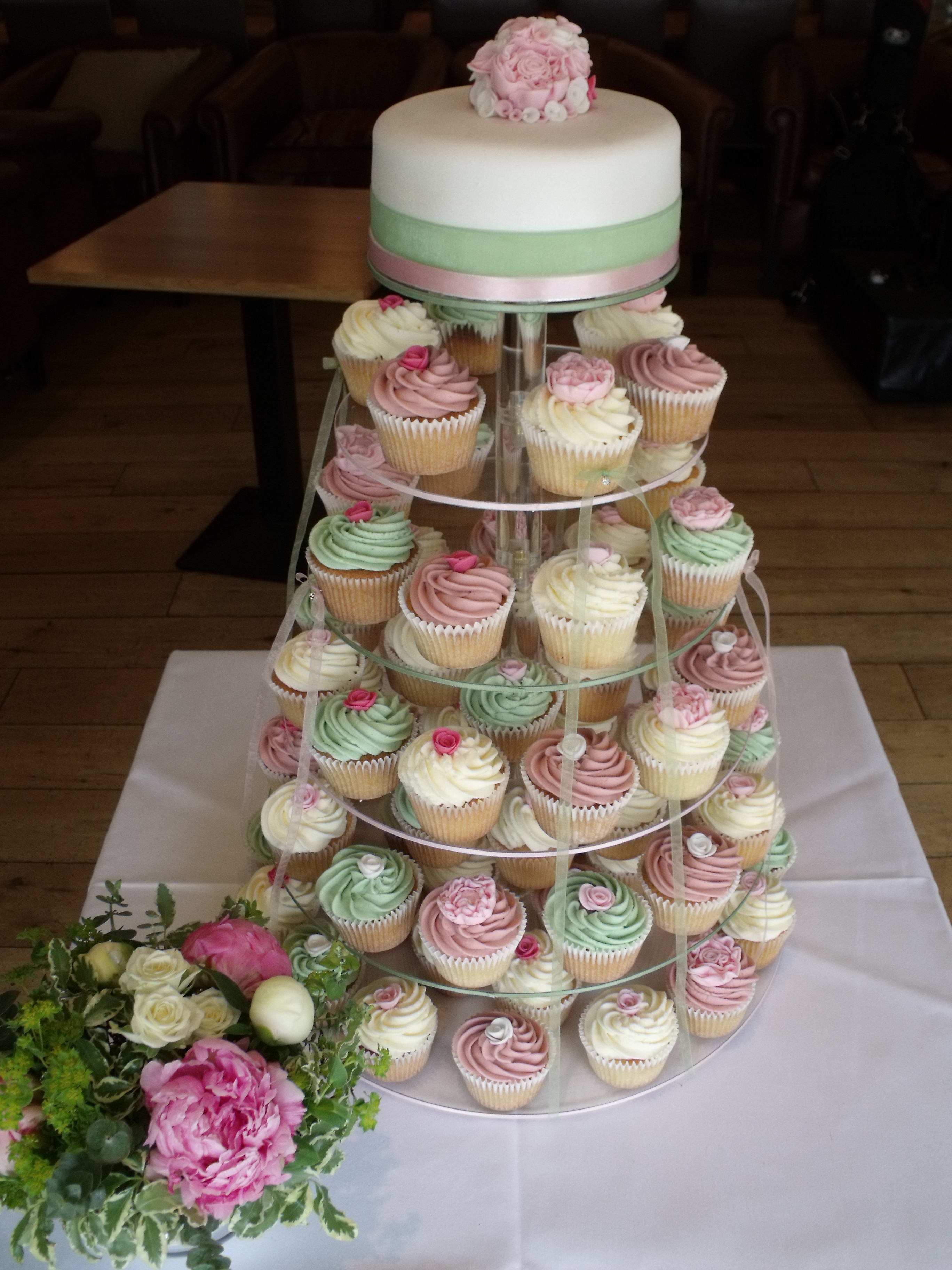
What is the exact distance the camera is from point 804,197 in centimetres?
457


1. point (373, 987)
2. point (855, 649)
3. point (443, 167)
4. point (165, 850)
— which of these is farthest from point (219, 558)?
point (443, 167)

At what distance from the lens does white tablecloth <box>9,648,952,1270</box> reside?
1.39 metres

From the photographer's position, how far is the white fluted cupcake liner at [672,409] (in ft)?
4.54

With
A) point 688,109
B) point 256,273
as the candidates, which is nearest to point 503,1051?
point 256,273

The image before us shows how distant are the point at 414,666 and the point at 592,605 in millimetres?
249

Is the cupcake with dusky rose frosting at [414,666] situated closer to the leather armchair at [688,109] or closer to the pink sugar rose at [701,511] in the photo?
the pink sugar rose at [701,511]

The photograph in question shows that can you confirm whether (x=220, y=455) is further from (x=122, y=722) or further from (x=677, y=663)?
(x=677, y=663)

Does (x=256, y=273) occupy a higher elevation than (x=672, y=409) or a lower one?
lower

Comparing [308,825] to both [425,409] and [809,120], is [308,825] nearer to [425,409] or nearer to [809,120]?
[425,409]

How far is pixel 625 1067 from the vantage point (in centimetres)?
153

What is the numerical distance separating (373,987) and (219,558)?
181 cm

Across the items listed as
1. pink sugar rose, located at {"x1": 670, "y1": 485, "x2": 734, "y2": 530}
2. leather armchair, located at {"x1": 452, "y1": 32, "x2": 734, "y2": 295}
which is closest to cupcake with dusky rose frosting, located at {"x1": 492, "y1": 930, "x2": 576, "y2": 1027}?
pink sugar rose, located at {"x1": 670, "y1": 485, "x2": 734, "y2": 530}

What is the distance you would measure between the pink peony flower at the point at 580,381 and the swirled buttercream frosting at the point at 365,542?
0.91 feet

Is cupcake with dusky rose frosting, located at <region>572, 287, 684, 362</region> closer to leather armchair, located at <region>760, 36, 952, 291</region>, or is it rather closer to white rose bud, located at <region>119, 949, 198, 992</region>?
white rose bud, located at <region>119, 949, 198, 992</region>
